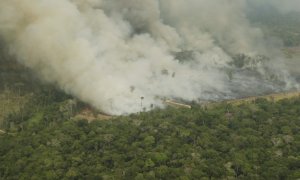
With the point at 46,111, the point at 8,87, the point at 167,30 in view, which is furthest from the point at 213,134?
the point at 167,30

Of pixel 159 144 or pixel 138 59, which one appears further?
pixel 138 59

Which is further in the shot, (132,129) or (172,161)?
(132,129)

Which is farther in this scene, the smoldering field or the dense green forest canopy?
the smoldering field

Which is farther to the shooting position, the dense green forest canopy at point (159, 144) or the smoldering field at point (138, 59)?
the smoldering field at point (138, 59)

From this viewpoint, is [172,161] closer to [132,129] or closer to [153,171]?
[153,171]
